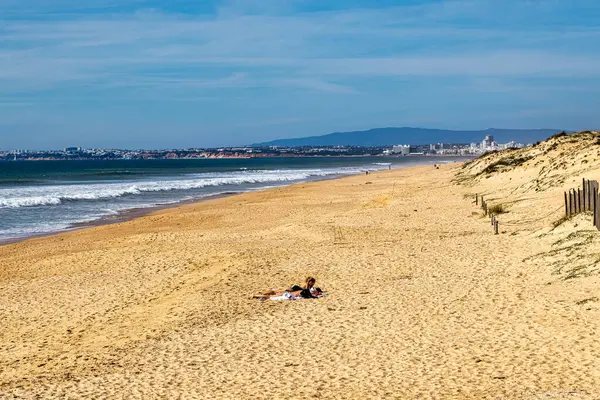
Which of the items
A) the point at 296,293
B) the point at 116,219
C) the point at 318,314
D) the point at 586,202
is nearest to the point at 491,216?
the point at 586,202

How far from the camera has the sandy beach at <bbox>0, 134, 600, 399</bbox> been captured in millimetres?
8703

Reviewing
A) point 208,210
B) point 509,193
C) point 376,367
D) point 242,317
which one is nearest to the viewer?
point 376,367

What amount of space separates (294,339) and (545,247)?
7646 millimetres

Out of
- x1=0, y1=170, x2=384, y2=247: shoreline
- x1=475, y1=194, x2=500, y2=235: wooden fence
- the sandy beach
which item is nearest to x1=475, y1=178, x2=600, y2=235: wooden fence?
the sandy beach

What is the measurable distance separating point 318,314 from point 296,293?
1264 mm

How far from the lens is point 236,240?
21188 mm

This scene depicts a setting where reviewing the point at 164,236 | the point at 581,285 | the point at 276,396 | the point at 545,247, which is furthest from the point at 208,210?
the point at 276,396

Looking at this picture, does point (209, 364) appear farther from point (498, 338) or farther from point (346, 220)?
point (346, 220)

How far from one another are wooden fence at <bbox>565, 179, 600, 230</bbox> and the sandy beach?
44 cm

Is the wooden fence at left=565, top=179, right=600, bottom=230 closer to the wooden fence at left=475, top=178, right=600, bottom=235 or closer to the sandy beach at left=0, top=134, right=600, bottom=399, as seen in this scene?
the wooden fence at left=475, top=178, right=600, bottom=235

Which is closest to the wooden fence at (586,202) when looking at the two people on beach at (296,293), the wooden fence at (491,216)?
the wooden fence at (491,216)

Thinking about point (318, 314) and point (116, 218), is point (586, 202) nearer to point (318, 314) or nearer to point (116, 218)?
point (318, 314)

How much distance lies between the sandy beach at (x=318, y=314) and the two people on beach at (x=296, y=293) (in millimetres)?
236

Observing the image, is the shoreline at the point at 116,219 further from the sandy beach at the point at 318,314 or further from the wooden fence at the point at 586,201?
the wooden fence at the point at 586,201
